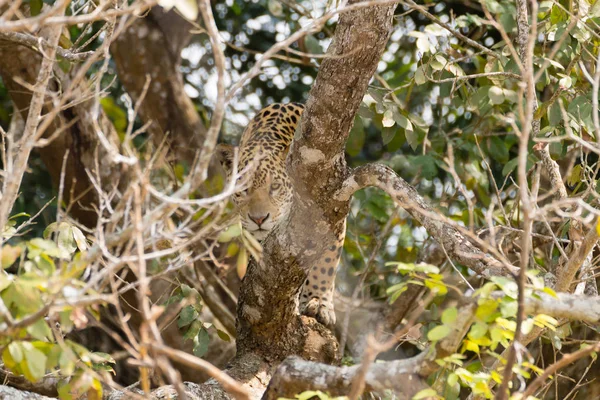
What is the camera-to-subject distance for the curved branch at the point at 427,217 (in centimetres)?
344

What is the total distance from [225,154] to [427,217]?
2594mm

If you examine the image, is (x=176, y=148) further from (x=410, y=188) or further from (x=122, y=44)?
(x=410, y=188)

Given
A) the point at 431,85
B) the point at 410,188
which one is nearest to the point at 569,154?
the point at 431,85

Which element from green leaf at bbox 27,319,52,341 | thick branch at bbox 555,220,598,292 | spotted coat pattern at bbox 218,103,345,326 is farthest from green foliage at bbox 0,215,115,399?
spotted coat pattern at bbox 218,103,345,326

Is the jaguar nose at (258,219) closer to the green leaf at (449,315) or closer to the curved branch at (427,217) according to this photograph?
the curved branch at (427,217)

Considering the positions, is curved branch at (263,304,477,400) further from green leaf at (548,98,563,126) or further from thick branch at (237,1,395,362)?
green leaf at (548,98,563,126)

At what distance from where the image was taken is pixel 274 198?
18.5 feet

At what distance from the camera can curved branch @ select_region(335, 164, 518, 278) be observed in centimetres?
344

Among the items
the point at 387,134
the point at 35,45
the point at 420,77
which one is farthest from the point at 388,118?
the point at 35,45

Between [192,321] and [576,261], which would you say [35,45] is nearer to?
[192,321]

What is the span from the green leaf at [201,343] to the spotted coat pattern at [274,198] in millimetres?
1010

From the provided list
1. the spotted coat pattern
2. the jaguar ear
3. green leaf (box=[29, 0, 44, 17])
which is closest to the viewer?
green leaf (box=[29, 0, 44, 17])

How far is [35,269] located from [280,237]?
1.79 meters

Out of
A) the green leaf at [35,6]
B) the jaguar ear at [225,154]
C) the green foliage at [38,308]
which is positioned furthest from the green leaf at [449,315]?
the jaguar ear at [225,154]
